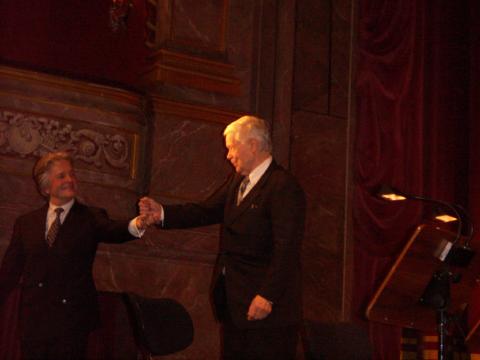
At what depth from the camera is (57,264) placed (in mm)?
4816

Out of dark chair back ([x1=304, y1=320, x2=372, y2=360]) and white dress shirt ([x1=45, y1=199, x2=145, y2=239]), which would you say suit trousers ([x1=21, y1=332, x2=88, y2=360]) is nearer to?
white dress shirt ([x1=45, y1=199, x2=145, y2=239])

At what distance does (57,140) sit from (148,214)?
1710mm

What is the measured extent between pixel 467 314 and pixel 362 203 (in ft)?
5.05

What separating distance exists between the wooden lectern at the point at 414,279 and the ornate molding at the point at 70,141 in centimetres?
262

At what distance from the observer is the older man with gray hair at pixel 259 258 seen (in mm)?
4527

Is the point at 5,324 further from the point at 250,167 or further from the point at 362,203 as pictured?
the point at 362,203

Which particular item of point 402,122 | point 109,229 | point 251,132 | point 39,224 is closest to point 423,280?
point 251,132

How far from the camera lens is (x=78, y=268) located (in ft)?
16.0

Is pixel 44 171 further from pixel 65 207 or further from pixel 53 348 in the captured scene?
pixel 53 348

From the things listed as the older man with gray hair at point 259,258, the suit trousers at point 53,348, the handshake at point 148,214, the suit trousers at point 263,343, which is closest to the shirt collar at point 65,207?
the handshake at point 148,214

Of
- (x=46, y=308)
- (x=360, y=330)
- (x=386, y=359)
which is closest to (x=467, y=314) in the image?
(x=386, y=359)

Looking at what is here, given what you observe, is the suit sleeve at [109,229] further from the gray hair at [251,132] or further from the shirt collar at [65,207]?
the gray hair at [251,132]

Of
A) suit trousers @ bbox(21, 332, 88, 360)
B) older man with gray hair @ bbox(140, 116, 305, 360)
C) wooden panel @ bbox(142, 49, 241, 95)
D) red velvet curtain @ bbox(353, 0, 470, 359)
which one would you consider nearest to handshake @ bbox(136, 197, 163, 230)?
older man with gray hair @ bbox(140, 116, 305, 360)

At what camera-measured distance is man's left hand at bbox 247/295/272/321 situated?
14.6ft
